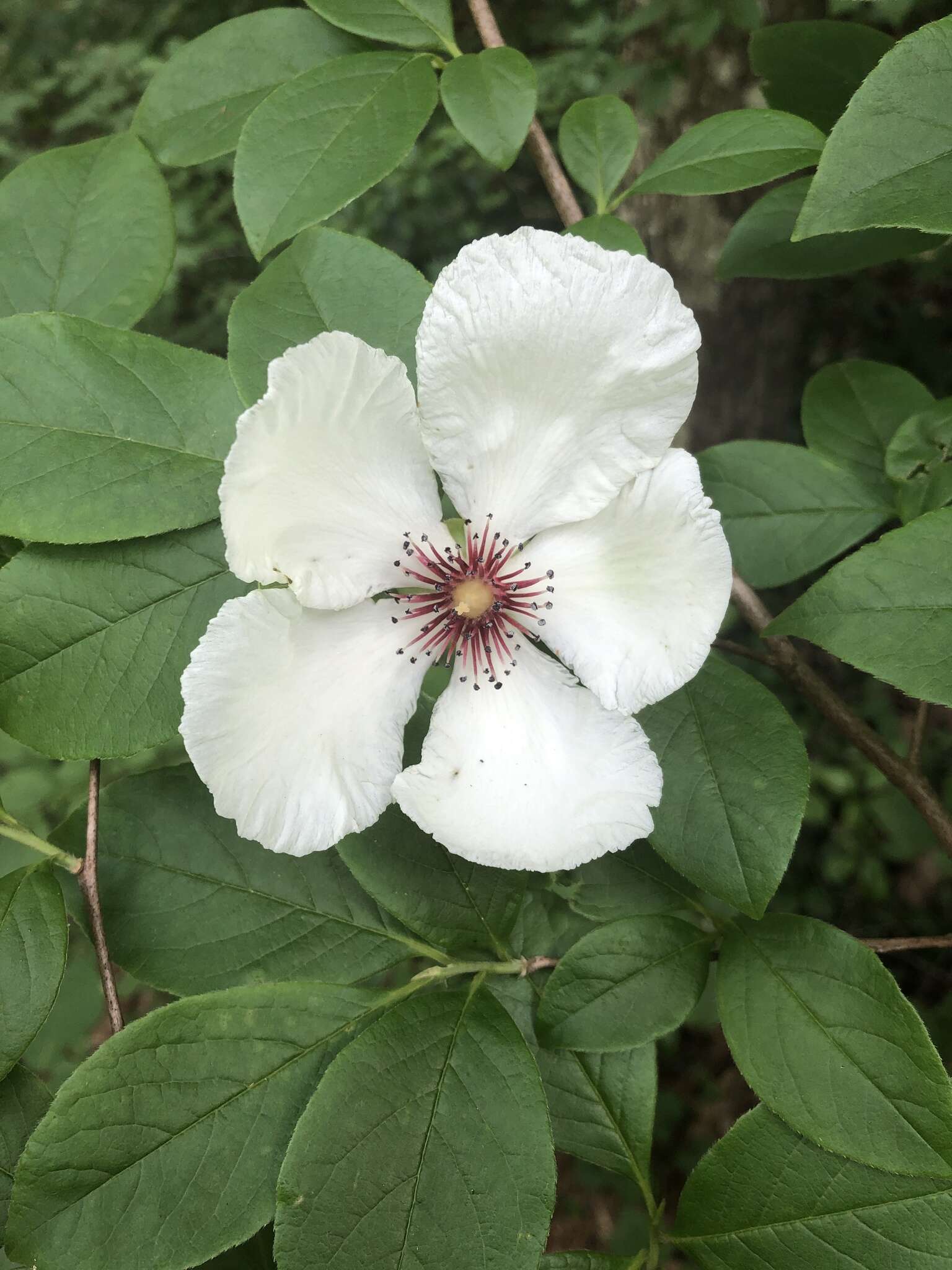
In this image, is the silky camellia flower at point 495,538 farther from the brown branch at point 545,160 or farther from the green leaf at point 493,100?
the brown branch at point 545,160

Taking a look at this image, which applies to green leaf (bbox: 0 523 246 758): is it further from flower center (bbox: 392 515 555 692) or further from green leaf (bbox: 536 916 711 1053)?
green leaf (bbox: 536 916 711 1053)

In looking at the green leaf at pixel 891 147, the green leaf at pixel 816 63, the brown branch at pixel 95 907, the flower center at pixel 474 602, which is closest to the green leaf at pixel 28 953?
the brown branch at pixel 95 907

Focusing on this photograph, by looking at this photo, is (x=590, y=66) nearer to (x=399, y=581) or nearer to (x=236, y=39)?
(x=236, y=39)

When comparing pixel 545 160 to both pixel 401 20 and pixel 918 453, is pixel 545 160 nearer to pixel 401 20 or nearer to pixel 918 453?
pixel 401 20

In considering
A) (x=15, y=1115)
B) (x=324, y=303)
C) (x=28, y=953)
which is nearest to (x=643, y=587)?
(x=324, y=303)

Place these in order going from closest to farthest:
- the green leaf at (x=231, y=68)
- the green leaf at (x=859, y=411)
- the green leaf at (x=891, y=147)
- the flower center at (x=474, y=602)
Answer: the green leaf at (x=891, y=147) < the flower center at (x=474, y=602) < the green leaf at (x=231, y=68) < the green leaf at (x=859, y=411)

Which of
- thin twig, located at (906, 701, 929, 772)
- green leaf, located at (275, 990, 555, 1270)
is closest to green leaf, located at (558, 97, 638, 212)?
thin twig, located at (906, 701, 929, 772)
